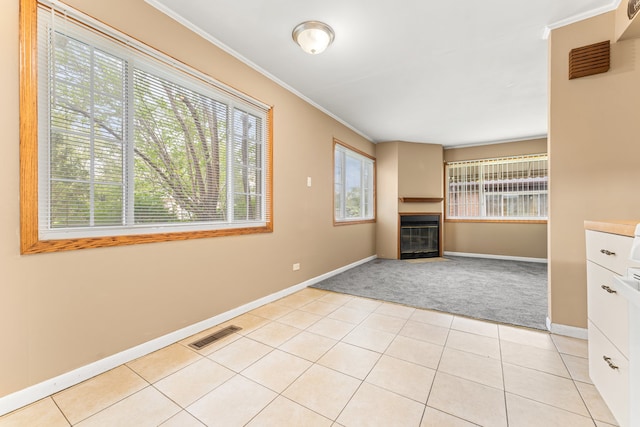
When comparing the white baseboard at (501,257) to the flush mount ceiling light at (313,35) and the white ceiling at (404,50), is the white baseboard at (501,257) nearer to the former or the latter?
the white ceiling at (404,50)

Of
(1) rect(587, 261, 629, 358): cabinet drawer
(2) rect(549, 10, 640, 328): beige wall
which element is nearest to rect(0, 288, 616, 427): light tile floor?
(1) rect(587, 261, 629, 358): cabinet drawer

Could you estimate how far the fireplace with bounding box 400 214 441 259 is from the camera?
5.87m

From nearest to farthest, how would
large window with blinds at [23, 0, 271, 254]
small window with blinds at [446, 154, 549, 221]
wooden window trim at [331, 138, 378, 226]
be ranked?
large window with blinds at [23, 0, 271, 254]
wooden window trim at [331, 138, 378, 226]
small window with blinds at [446, 154, 549, 221]

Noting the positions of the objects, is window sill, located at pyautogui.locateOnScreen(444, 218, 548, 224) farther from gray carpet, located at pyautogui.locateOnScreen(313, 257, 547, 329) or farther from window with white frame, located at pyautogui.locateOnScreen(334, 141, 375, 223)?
window with white frame, located at pyautogui.locateOnScreen(334, 141, 375, 223)

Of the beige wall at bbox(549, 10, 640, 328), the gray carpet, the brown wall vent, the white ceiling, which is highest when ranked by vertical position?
the white ceiling

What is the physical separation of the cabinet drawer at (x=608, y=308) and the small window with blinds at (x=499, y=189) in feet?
16.5

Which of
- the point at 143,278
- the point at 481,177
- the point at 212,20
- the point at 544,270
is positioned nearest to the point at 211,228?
the point at 143,278

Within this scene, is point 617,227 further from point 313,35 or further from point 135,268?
point 135,268

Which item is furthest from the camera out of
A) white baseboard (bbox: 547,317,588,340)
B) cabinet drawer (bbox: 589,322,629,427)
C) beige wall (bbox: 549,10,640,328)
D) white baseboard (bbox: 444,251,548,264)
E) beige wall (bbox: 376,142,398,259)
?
beige wall (bbox: 376,142,398,259)

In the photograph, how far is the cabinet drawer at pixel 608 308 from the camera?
120 centimetres

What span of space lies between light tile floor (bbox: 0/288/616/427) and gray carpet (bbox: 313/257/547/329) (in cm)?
46

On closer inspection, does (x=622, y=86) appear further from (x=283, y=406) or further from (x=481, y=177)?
(x=481, y=177)

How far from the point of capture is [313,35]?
2.29m

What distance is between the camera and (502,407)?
4.70ft
